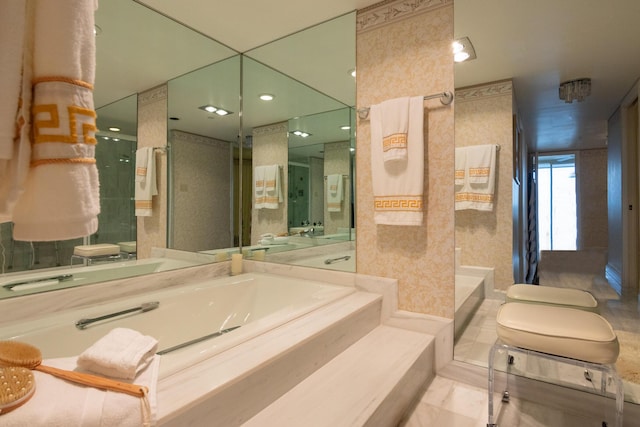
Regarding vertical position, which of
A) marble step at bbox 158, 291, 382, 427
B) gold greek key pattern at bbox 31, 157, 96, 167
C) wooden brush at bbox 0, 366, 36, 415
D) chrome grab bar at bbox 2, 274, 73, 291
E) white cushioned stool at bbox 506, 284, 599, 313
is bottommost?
marble step at bbox 158, 291, 382, 427

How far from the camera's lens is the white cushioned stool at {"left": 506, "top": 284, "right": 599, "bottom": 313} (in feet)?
4.81

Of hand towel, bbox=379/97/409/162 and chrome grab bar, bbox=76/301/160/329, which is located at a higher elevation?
hand towel, bbox=379/97/409/162

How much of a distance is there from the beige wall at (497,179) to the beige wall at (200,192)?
164 cm

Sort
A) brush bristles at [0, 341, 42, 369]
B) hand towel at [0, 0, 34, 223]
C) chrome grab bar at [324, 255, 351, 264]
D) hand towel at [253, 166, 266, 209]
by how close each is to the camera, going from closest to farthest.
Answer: hand towel at [0, 0, 34, 223], brush bristles at [0, 341, 42, 369], chrome grab bar at [324, 255, 351, 264], hand towel at [253, 166, 266, 209]

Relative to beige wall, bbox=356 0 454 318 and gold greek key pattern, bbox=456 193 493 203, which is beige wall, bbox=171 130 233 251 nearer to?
beige wall, bbox=356 0 454 318

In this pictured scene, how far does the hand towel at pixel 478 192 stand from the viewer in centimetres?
184

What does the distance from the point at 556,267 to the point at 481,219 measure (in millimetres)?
426

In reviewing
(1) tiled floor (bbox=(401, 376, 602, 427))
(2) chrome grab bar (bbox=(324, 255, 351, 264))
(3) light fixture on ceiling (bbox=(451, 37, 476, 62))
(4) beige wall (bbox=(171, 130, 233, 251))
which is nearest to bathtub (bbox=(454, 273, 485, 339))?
(1) tiled floor (bbox=(401, 376, 602, 427))

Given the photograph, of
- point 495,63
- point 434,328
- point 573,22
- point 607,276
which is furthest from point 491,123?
point 434,328

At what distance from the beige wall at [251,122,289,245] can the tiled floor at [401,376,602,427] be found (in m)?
1.47

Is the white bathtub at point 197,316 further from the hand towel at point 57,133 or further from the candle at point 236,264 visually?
the hand towel at point 57,133

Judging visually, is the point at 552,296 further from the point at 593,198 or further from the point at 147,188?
the point at 147,188

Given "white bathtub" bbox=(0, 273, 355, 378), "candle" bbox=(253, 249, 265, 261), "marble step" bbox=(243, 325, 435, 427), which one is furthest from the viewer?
"candle" bbox=(253, 249, 265, 261)

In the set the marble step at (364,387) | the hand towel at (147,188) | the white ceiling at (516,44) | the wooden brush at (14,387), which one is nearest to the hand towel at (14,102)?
the wooden brush at (14,387)
